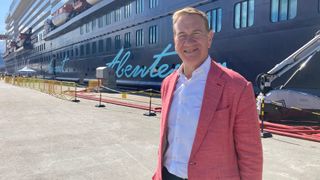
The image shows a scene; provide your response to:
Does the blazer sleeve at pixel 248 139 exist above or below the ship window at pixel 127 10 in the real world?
below

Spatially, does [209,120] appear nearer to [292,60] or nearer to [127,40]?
[292,60]

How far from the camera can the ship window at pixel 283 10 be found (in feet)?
42.6

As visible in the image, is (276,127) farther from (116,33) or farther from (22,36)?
(22,36)

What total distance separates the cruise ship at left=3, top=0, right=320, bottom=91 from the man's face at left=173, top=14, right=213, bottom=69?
11.2 m

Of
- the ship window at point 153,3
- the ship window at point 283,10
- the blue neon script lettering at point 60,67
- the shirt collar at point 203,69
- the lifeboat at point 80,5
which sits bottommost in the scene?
the shirt collar at point 203,69

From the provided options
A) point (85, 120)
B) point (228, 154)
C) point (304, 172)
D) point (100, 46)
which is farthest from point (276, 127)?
point (100, 46)

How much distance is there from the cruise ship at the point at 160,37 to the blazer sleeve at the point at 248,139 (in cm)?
1114

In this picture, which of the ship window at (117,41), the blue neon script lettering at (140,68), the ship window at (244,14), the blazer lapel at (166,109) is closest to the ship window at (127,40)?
the blue neon script lettering at (140,68)

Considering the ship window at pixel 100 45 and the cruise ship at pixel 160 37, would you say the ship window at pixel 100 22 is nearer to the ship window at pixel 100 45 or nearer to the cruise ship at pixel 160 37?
the cruise ship at pixel 160 37

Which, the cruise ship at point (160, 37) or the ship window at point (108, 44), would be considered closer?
the cruise ship at point (160, 37)

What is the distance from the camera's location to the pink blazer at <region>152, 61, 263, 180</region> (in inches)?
73.9

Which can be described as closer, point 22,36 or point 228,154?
point 228,154

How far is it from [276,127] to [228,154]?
7.91 m

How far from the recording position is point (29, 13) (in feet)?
285
